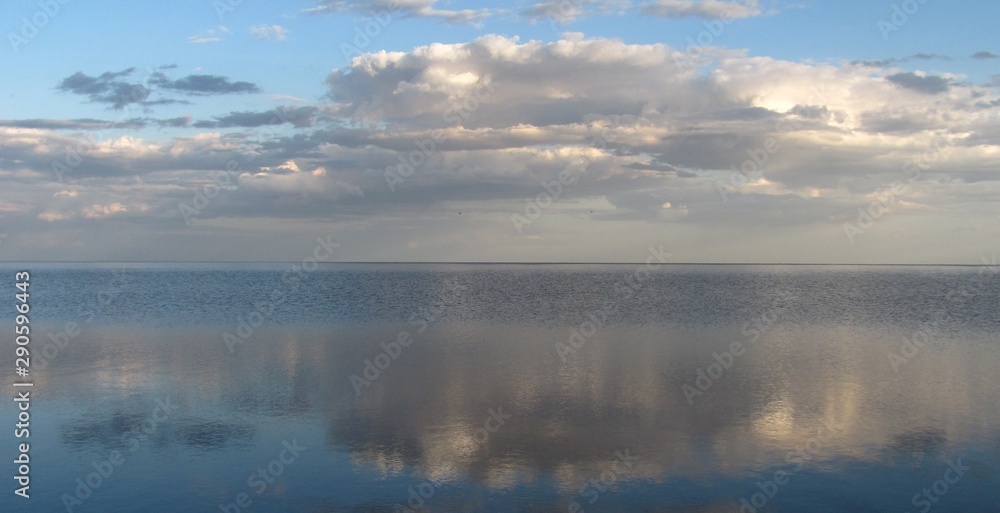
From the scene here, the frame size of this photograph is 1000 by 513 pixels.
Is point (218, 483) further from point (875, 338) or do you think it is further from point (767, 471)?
point (875, 338)

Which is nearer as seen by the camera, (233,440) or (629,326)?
(233,440)

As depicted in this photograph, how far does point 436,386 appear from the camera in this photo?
32.6 m

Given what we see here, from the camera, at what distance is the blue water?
19.5 meters

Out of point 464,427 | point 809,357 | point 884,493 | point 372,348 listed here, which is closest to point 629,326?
point 809,357

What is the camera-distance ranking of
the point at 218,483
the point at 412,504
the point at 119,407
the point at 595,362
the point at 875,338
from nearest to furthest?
the point at 412,504, the point at 218,483, the point at 119,407, the point at 595,362, the point at 875,338

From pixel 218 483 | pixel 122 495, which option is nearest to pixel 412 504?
pixel 218 483

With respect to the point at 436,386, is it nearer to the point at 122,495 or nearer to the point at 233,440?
the point at 233,440

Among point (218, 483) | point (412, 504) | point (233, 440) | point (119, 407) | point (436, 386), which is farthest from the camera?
point (436, 386)

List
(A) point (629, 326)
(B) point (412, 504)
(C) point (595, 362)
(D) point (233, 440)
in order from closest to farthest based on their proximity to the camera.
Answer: (B) point (412, 504)
(D) point (233, 440)
(C) point (595, 362)
(A) point (629, 326)

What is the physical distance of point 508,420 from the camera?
1036 inches

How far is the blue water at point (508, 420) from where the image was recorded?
19500mm

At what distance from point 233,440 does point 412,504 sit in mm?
8949

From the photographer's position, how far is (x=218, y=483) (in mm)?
20281

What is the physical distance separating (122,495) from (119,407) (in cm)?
1053
